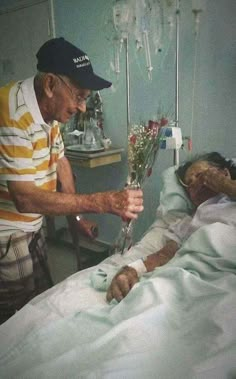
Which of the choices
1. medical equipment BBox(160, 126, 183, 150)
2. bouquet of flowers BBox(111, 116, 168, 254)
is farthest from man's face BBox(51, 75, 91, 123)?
medical equipment BBox(160, 126, 183, 150)

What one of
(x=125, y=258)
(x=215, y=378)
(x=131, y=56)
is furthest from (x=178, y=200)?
(x=131, y=56)

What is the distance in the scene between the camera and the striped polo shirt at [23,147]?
131 centimetres

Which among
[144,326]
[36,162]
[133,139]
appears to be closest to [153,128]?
[133,139]

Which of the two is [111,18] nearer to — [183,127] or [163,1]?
[163,1]

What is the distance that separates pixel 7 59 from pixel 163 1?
2158 millimetres

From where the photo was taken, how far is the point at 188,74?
7.29 ft

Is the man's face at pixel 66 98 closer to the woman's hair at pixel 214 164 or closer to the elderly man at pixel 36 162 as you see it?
the elderly man at pixel 36 162

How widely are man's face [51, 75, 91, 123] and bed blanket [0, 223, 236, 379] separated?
0.76m

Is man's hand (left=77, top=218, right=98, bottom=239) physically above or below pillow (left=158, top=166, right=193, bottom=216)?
below

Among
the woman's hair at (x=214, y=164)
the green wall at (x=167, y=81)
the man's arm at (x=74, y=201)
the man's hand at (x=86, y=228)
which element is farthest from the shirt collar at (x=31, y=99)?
the green wall at (x=167, y=81)

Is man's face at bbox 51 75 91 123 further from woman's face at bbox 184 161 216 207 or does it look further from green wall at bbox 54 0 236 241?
green wall at bbox 54 0 236 241

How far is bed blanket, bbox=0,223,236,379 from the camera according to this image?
888 mm

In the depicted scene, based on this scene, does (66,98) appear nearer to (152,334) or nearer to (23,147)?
(23,147)

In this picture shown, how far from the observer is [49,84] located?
140 centimetres
